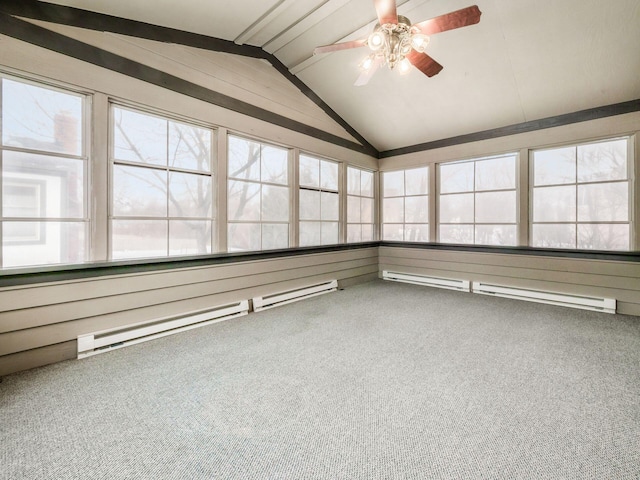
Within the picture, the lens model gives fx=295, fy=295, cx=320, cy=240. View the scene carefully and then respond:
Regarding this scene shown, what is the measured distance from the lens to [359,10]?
3.08m

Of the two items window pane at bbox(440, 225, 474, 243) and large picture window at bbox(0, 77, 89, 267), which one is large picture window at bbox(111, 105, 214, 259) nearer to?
large picture window at bbox(0, 77, 89, 267)

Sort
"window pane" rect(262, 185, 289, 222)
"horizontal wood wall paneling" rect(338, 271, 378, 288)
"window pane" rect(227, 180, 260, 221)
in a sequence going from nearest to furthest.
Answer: "window pane" rect(227, 180, 260, 221) → "window pane" rect(262, 185, 289, 222) → "horizontal wood wall paneling" rect(338, 271, 378, 288)

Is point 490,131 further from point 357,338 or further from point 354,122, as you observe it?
point 357,338

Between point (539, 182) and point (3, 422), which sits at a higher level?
point (539, 182)

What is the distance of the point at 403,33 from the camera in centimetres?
223

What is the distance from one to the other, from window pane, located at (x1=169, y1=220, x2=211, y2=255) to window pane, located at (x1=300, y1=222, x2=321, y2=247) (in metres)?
1.50

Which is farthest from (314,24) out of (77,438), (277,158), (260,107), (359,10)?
(77,438)

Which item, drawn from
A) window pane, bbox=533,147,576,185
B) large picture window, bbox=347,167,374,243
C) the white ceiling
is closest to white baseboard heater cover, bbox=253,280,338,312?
large picture window, bbox=347,167,374,243

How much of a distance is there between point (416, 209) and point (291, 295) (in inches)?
115

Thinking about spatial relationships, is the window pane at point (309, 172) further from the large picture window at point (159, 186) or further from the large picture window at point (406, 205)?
the large picture window at point (406, 205)

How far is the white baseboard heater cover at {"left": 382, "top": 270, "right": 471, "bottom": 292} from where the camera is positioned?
4.89 metres

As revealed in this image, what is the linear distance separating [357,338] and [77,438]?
→ 2.12 m

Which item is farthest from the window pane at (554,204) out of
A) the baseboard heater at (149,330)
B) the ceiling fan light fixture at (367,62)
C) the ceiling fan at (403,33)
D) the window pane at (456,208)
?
the baseboard heater at (149,330)

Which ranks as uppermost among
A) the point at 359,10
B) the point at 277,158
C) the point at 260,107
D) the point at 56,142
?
the point at 359,10
